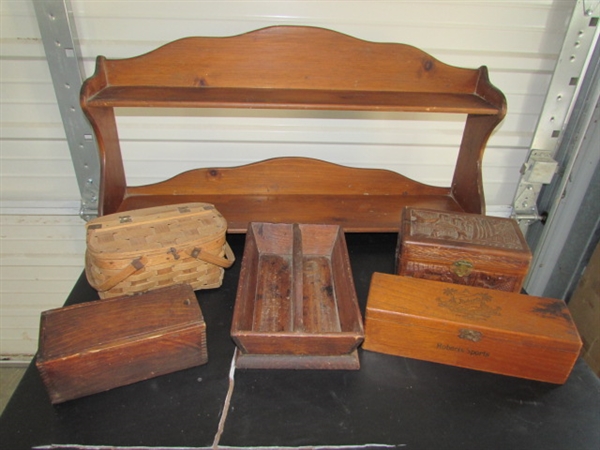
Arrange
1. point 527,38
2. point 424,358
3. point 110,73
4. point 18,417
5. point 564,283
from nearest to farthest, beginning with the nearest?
point 18,417 → point 424,358 → point 110,73 → point 527,38 → point 564,283

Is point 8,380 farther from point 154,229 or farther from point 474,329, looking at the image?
point 474,329

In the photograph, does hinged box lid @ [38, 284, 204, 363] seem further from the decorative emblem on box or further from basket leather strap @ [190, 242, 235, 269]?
the decorative emblem on box

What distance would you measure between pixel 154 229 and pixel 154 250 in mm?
72

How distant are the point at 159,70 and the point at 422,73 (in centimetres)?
68

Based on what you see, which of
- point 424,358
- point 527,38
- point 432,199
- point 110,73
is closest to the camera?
point 424,358

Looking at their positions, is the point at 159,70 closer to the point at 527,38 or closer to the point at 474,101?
the point at 474,101

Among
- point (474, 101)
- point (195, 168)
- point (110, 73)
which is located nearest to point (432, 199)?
point (474, 101)

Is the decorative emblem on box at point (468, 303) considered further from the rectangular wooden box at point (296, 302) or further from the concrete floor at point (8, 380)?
the concrete floor at point (8, 380)

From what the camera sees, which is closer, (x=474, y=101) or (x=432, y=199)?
(x=474, y=101)

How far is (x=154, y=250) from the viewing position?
86cm

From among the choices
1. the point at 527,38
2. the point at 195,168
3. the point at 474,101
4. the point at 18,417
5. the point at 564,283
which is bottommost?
the point at 564,283

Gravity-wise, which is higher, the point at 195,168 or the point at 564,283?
the point at 195,168

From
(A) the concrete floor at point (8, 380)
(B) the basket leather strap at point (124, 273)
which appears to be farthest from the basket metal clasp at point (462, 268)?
(A) the concrete floor at point (8, 380)

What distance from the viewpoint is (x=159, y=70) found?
1.07m
